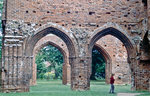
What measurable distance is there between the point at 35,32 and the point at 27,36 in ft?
1.65

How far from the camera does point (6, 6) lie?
673 inches

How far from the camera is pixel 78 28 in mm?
17594

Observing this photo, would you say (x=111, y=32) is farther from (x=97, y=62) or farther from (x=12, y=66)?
(x=97, y=62)

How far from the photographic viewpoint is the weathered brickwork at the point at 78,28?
16938 mm

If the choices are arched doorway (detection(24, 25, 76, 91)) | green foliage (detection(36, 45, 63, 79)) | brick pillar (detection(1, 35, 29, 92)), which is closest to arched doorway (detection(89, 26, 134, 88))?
arched doorway (detection(24, 25, 76, 91))

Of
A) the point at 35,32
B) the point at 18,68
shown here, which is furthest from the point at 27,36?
the point at 18,68

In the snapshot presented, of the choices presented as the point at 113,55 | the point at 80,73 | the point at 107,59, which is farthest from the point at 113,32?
the point at 107,59

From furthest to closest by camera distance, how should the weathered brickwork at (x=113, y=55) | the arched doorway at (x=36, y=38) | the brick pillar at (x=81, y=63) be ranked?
the weathered brickwork at (x=113, y=55) → the brick pillar at (x=81, y=63) → the arched doorway at (x=36, y=38)

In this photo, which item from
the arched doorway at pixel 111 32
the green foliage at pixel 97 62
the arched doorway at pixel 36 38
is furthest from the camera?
the green foliage at pixel 97 62

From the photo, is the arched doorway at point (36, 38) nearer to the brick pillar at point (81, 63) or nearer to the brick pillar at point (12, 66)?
the brick pillar at point (81, 63)

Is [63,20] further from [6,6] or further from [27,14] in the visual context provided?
[6,6]

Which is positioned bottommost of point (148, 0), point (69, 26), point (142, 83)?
point (142, 83)

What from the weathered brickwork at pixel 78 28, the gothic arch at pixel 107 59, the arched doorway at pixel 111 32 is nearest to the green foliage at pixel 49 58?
the gothic arch at pixel 107 59

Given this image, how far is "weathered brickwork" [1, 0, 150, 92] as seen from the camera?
16938 millimetres
